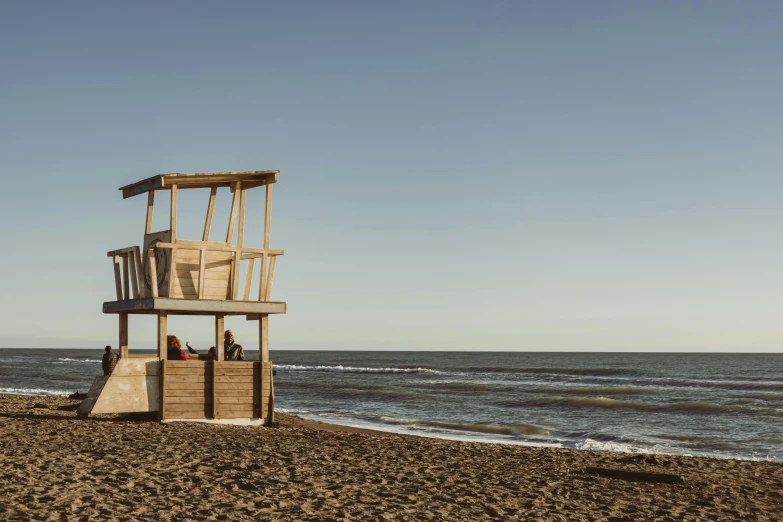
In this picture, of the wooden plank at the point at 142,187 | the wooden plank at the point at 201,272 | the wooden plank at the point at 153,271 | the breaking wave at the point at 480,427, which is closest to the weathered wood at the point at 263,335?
the wooden plank at the point at 201,272

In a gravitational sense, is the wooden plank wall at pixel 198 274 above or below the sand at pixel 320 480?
above

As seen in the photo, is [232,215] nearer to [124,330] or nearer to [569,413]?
[124,330]

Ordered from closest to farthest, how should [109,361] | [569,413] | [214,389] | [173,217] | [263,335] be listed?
[173,217] < [214,389] < [263,335] < [109,361] < [569,413]

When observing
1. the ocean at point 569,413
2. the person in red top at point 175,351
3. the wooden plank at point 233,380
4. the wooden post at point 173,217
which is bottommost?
the ocean at point 569,413

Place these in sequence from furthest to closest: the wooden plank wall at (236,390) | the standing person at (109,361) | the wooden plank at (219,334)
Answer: the standing person at (109,361) < the wooden plank at (219,334) < the wooden plank wall at (236,390)

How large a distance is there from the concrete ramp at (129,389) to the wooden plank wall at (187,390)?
0.20 meters

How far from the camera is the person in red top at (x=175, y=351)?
15398 mm

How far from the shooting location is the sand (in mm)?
7879

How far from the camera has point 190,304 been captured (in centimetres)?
1423

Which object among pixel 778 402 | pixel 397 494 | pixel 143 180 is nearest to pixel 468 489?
pixel 397 494

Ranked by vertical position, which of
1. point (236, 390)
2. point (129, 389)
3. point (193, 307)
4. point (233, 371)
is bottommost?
point (236, 390)

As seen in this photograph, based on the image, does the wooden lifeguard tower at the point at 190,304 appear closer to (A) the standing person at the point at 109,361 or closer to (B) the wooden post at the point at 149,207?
(B) the wooden post at the point at 149,207

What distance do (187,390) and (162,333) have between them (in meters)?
1.20

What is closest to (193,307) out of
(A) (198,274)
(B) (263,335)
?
(A) (198,274)
